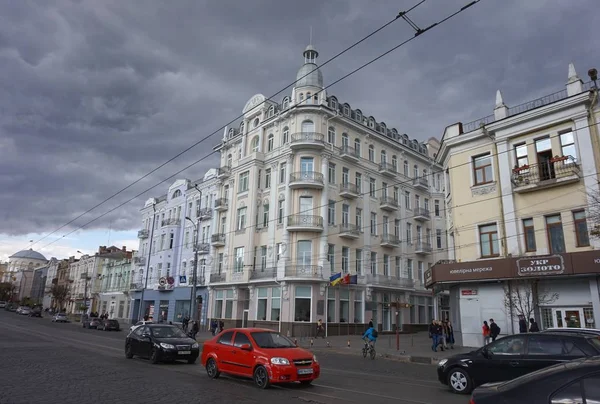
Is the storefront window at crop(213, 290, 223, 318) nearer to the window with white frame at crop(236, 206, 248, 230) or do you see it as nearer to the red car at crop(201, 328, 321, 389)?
the window with white frame at crop(236, 206, 248, 230)

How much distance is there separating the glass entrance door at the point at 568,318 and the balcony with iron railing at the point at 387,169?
2583 centimetres

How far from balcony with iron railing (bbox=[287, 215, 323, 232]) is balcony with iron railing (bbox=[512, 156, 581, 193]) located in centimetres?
1789

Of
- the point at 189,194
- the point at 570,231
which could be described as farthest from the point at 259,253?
the point at 570,231

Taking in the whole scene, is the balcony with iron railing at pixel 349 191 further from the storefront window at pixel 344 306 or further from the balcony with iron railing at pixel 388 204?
the storefront window at pixel 344 306

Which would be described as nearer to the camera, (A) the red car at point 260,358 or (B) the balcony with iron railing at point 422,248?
(A) the red car at point 260,358

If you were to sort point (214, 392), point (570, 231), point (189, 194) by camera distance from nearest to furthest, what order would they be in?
point (214, 392), point (570, 231), point (189, 194)

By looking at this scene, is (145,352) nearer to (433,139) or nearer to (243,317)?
(243,317)

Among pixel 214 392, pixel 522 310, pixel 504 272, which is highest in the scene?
pixel 504 272

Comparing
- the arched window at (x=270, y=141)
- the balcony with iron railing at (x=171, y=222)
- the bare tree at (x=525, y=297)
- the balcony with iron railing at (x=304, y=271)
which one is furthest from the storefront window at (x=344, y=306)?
the balcony with iron railing at (x=171, y=222)

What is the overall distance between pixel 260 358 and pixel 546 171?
19.4 metres

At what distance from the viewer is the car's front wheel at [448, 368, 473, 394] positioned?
11055mm

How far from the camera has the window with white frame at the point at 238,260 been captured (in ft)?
139

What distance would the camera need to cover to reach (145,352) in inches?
639

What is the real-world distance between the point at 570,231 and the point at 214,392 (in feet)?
64.8
